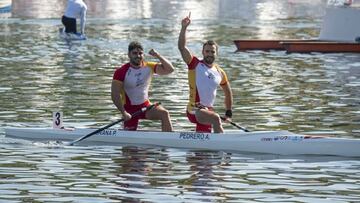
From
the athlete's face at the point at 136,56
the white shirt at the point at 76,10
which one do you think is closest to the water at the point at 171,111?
the white shirt at the point at 76,10

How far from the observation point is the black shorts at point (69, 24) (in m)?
49.7

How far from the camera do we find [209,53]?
22469 millimetres

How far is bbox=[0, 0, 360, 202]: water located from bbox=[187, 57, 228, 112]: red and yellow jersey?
1.12 meters

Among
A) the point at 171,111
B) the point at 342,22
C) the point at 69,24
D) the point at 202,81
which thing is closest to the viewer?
the point at 202,81

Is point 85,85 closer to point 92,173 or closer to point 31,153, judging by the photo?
point 31,153

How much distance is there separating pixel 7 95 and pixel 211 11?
4816 centimetres

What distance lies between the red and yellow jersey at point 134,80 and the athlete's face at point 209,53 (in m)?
1.06

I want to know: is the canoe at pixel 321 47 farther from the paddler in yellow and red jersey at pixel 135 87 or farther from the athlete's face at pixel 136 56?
the athlete's face at pixel 136 56

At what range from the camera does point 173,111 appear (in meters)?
28.0

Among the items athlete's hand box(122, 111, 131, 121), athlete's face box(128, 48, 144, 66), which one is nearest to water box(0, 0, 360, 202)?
athlete's hand box(122, 111, 131, 121)

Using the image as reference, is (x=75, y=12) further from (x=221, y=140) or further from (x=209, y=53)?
(x=221, y=140)

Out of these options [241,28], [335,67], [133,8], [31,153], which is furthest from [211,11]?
[31,153]

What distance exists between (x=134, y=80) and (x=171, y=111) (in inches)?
198

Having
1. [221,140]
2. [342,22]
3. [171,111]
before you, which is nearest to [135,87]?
[221,140]
